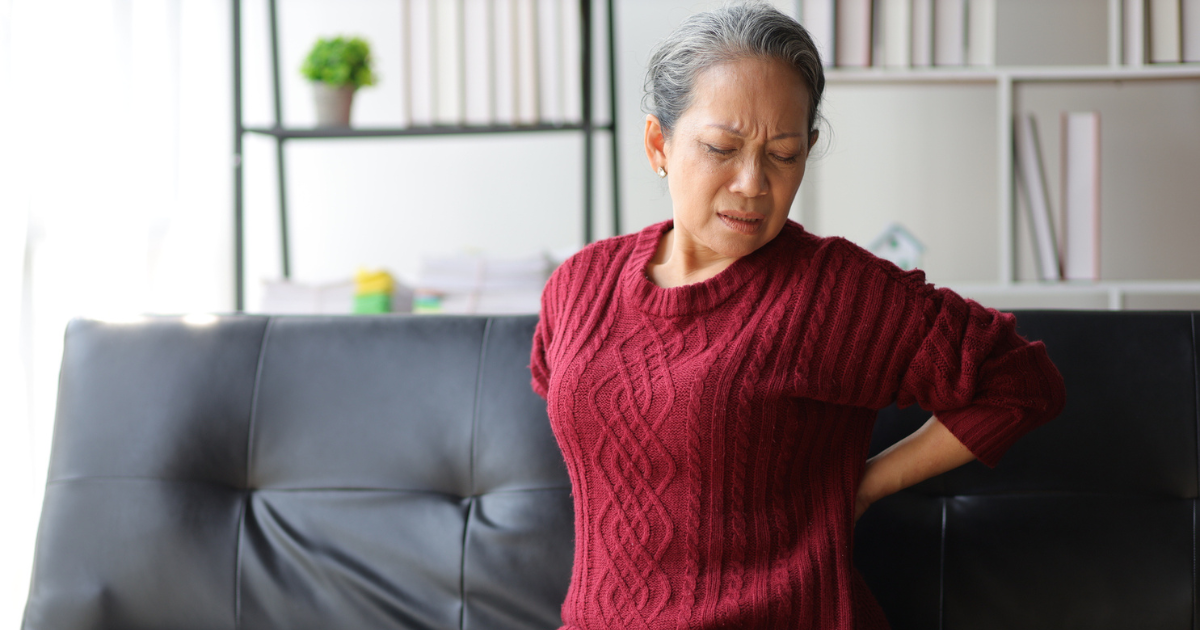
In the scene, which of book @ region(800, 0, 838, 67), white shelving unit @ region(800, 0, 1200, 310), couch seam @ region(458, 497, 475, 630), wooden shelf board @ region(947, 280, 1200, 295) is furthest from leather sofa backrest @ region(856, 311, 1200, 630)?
book @ region(800, 0, 838, 67)

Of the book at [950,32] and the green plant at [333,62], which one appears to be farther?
the green plant at [333,62]

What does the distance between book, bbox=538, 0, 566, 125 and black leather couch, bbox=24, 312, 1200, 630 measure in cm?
81

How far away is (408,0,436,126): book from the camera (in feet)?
6.68

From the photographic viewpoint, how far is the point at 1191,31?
192 centimetres

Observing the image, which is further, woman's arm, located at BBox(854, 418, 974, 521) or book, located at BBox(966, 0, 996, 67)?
book, located at BBox(966, 0, 996, 67)

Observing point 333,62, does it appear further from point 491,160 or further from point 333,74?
point 491,160

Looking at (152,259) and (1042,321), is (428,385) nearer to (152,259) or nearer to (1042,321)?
(1042,321)

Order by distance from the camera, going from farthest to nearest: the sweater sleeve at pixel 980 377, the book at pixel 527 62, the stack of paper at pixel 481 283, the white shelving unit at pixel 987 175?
the white shelving unit at pixel 987 175 → the book at pixel 527 62 → the stack of paper at pixel 481 283 → the sweater sleeve at pixel 980 377

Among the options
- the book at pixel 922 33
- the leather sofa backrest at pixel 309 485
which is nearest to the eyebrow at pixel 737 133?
the leather sofa backrest at pixel 309 485

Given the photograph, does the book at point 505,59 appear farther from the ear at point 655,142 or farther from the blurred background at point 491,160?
the ear at point 655,142

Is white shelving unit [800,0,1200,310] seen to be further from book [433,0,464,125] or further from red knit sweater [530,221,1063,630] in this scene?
red knit sweater [530,221,1063,630]

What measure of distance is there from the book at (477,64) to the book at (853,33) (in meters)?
0.79

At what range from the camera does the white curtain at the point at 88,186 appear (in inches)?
63.6

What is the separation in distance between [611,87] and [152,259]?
123 centimetres
